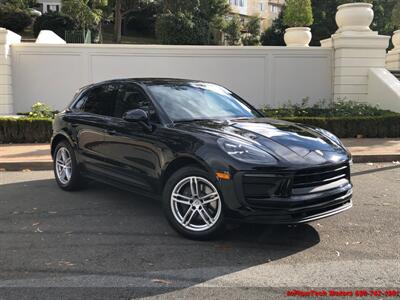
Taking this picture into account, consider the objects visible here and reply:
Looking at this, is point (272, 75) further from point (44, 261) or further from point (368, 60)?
point (44, 261)

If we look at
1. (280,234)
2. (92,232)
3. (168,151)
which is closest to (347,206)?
(280,234)

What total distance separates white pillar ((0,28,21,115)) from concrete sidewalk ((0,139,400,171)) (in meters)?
3.77

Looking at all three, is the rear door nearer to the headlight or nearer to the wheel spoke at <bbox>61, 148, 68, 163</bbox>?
the wheel spoke at <bbox>61, 148, 68, 163</bbox>

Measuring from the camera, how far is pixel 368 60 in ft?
50.9

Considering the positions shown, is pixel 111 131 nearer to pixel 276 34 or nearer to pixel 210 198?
pixel 210 198

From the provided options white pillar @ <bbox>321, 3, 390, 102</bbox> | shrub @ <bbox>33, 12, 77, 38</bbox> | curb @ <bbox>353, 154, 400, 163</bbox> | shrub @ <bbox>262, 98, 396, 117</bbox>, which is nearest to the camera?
curb @ <bbox>353, 154, 400, 163</bbox>

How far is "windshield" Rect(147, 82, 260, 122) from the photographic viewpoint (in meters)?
5.61

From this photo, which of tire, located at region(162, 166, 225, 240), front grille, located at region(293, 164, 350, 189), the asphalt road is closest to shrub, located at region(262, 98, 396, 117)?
the asphalt road

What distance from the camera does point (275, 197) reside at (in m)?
4.43

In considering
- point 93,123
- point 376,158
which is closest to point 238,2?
point 376,158

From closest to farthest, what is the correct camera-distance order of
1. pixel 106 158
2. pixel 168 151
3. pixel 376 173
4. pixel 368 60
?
pixel 168 151
pixel 106 158
pixel 376 173
pixel 368 60

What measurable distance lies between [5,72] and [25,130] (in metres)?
3.71

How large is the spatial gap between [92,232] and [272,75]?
11.9m

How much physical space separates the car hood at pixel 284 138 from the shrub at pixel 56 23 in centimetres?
3808
